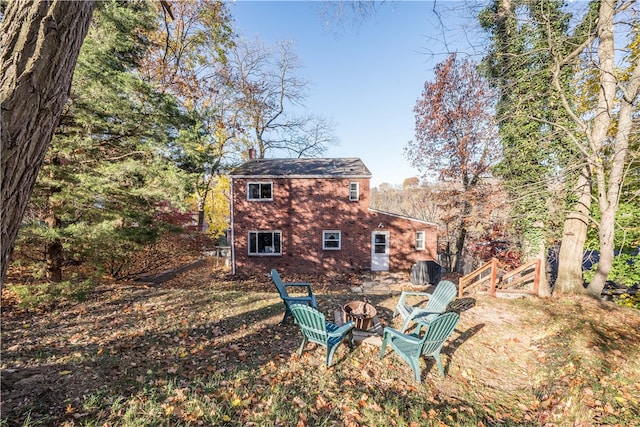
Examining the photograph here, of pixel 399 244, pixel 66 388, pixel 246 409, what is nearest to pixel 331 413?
pixel 246 409

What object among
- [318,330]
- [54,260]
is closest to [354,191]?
[318,330]

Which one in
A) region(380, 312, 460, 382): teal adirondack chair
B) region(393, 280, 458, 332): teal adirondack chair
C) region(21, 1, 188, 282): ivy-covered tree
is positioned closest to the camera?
region(380, 312, 460, 382): teal adirondack chair

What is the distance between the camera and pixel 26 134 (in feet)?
6.26

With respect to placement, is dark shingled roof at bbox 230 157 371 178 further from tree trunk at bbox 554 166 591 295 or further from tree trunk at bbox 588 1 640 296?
tree trunk at bbox 588 1 640 296

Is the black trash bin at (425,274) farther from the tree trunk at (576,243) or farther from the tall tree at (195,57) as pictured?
the tall tree at (195,57)

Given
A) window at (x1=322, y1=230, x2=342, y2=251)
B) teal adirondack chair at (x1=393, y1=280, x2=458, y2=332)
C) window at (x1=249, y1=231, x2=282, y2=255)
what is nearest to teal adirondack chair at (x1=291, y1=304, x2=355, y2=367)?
teal adirondack chair at (x1=393, y1=280, x2=458, y2=332)

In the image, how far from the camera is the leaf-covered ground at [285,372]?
3.12m

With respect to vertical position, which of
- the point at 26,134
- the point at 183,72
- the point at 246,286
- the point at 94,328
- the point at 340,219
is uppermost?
the point at 183,72

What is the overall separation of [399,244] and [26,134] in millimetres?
13993

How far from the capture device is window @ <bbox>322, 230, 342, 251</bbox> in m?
13.7

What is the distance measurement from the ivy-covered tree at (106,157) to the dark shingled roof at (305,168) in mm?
→ 5621

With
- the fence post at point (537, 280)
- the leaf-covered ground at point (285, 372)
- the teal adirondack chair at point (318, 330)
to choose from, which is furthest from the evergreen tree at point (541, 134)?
the teal adirondack chair at point (318, 330)

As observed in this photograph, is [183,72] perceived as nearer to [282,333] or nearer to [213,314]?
[213,314]

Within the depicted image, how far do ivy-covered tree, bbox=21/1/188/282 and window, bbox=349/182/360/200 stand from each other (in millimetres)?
8438
